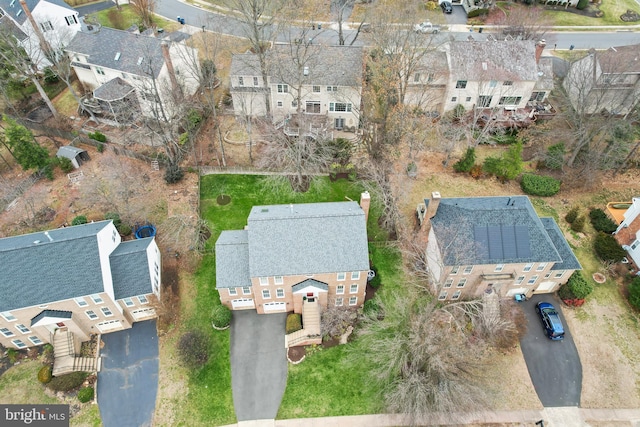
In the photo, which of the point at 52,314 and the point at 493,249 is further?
the point at 493,249

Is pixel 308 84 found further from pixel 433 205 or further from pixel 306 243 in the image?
pixel 306 243

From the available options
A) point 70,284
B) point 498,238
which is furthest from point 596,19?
point 70,284

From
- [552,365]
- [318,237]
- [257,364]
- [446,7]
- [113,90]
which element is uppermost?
[446,7]

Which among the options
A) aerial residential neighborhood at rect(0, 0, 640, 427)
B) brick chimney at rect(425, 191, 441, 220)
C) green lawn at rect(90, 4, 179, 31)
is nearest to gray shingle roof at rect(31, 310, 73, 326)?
aerial residential neighborhood at rect(0, 0, 640, 427)

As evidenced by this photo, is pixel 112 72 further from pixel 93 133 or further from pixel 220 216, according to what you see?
pixel 220 216

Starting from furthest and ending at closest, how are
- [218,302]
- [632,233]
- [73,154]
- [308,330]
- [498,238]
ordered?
[73,154] < [632,233] < [218,302] < [308,330] < [498,238]

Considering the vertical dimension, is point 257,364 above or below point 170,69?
below
